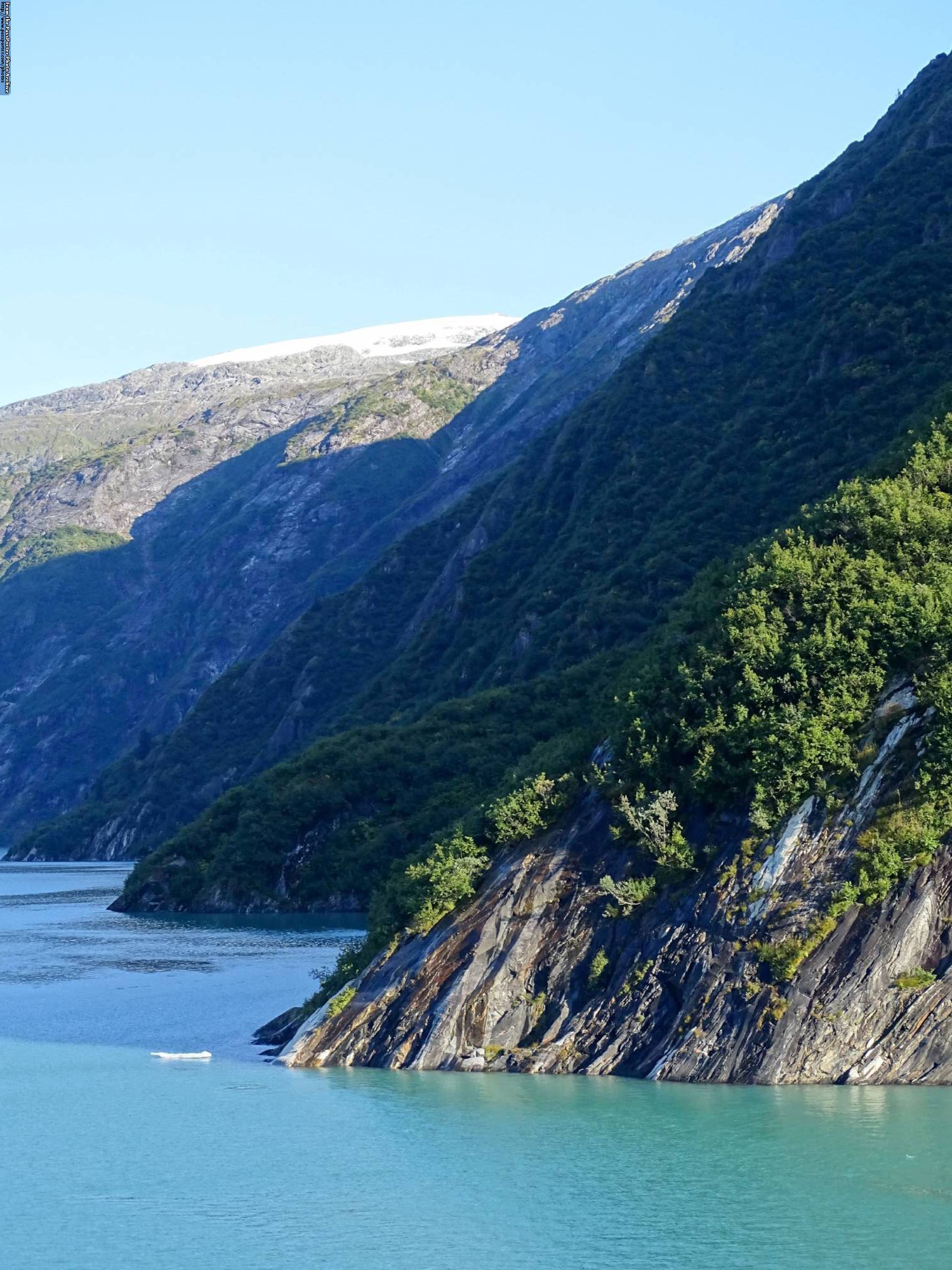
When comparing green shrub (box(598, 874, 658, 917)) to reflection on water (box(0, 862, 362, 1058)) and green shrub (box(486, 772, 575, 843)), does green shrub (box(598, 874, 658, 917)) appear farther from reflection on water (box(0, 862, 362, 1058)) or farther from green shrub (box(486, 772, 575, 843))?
reflection on water (box(0, 862, 362, 1058))

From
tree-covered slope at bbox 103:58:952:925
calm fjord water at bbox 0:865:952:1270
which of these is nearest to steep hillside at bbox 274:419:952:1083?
calm fjord water at bbox 0:865:952:1270

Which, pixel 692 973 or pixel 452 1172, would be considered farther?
pixel 692 973

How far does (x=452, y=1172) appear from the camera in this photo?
45.9 metres

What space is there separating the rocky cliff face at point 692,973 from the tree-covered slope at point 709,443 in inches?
2708

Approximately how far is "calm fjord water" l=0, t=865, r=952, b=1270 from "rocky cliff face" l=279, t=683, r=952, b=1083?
1253 millimetres

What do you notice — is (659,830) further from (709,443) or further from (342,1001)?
(709,443)

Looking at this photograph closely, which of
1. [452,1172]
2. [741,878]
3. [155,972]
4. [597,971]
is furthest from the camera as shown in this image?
[155,972]

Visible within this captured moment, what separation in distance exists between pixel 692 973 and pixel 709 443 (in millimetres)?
117057

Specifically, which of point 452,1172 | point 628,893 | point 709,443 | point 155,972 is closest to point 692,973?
point 628,893

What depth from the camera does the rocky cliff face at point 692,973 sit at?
50000mm

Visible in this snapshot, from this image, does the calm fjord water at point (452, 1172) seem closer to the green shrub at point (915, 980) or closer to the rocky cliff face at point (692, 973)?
the rocky cliff face at point (692, 973)

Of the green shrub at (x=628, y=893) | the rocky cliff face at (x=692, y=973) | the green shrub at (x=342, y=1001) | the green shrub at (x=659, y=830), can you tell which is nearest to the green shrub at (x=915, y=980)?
the rocky cliff face at (x=692, y=973)

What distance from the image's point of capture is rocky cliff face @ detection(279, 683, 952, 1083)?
50.0 m

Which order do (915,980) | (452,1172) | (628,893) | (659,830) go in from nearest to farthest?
(452,1172)
(915,980)
(628,893)
(659,830)
